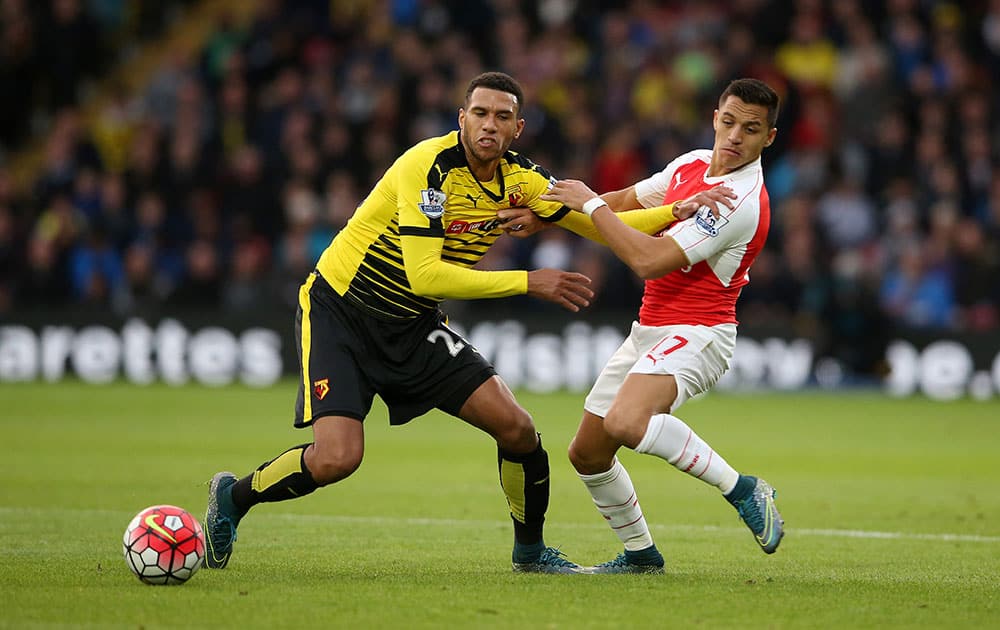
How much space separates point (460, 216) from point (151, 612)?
248cm

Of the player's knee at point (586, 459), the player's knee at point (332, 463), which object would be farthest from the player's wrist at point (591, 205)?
the player's knee at point (332, 463)

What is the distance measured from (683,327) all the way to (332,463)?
1.85 meters

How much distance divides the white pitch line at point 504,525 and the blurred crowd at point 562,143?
10526 millimetres

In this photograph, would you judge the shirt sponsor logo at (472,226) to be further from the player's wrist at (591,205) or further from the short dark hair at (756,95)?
the short dark hair at (756,95)

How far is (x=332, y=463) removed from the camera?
7160 millimetres

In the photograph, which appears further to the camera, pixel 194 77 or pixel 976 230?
pixel 194 77

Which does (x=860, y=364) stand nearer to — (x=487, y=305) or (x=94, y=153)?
(x=487, y=305)

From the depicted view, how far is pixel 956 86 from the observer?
67.6ft

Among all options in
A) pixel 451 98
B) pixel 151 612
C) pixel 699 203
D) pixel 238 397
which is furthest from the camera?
pixel 451 98

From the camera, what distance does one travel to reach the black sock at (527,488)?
25.2 ft

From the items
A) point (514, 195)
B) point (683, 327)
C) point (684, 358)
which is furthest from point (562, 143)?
point (684, 358)

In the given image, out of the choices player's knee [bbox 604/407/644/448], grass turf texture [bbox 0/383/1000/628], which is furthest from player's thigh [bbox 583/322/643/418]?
grass turf texture [bbox 0/383/1000/628]

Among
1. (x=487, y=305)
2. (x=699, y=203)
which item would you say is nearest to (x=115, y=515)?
(x=699, y=203)

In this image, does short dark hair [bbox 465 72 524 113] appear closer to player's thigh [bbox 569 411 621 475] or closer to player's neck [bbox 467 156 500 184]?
player's neck [bbox 467 156 500 184]
